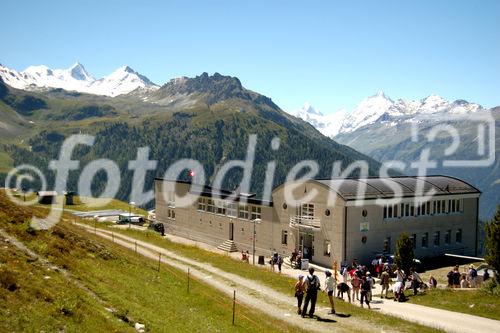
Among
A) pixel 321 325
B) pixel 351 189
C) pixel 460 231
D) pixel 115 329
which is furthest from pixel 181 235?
pixel 115 329

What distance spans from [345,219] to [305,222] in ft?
17.7

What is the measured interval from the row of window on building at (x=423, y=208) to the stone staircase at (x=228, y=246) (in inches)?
799

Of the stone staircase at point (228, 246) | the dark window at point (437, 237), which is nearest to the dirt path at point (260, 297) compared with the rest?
the stone staircase at point (228, 246)

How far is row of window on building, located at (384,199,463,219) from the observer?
56156mm

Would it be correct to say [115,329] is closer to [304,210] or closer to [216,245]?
[304,210]

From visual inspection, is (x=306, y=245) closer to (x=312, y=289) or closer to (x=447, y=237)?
(x=447, y=237)

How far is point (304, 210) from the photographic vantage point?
56938 mm

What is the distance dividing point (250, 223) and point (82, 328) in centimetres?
4866

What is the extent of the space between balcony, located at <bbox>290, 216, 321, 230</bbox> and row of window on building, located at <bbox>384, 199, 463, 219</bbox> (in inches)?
299

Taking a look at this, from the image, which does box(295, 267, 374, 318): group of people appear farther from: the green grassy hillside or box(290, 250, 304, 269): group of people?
box(290, 250, 304, 269): group of people

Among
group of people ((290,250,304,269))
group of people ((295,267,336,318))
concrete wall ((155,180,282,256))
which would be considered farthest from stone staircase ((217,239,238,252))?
group of people ((295,267,336,318))

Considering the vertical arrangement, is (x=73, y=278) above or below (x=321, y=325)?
above

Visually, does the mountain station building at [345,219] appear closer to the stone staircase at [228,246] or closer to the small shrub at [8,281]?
the stone staircase at [228,246]

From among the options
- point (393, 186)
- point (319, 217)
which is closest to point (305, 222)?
point (319, 217)
